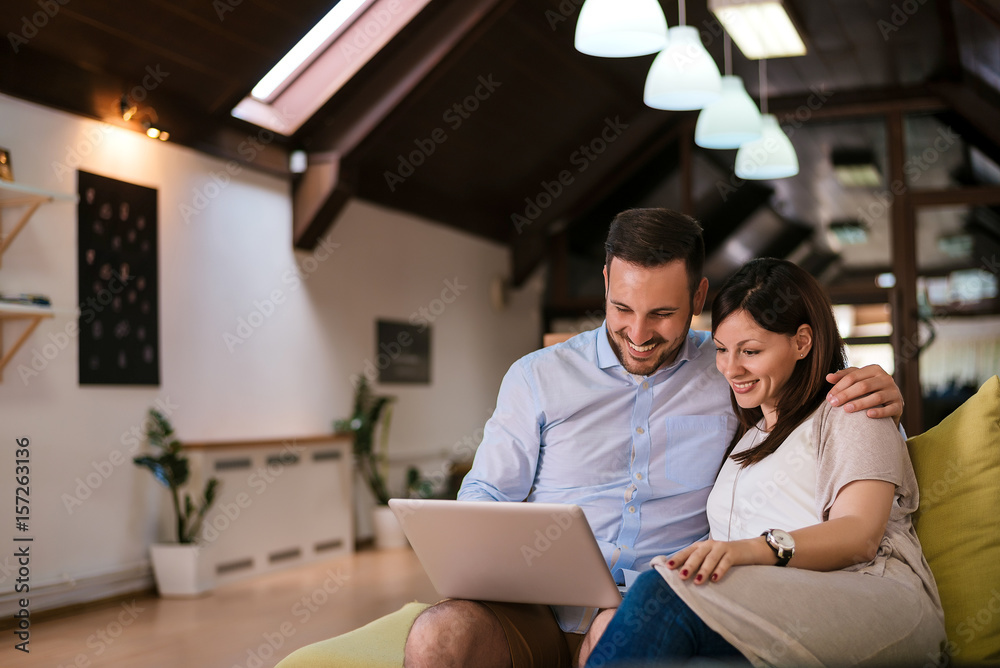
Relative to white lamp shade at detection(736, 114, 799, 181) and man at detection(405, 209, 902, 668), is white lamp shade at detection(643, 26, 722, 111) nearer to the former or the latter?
white lamp shade at detection(736, 114, 799, 181)

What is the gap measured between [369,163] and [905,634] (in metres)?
5.87

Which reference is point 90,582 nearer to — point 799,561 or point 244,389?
point 244,389

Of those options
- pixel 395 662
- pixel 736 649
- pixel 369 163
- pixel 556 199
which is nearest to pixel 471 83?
pixel 369 163

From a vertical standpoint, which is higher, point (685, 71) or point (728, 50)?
point (728, 50)

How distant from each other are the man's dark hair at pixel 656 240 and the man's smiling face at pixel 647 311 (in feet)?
0.06

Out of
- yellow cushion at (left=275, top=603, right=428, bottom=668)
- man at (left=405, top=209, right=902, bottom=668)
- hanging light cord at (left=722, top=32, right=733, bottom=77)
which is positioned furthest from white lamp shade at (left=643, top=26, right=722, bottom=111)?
hanging light cord at (left=722, top=32, right=733, bottom=77)

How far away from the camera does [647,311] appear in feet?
6.70

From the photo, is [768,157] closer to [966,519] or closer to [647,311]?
[647,311]

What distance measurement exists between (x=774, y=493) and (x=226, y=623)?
318cm

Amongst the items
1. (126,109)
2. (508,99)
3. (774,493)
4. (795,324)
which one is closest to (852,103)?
(508,99)

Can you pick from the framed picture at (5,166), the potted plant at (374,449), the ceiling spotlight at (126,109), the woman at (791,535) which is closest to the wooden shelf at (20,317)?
the framed picture at (5,166)

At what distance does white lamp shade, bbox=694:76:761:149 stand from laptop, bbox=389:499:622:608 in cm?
326

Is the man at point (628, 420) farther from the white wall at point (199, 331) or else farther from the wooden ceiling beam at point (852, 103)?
the wooden ceiling beam at point (852, 103)

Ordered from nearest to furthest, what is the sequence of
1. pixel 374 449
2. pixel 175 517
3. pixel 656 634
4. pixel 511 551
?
pixel 656 634
pixel 511 551
pixel 175 517
pixel 374 449
